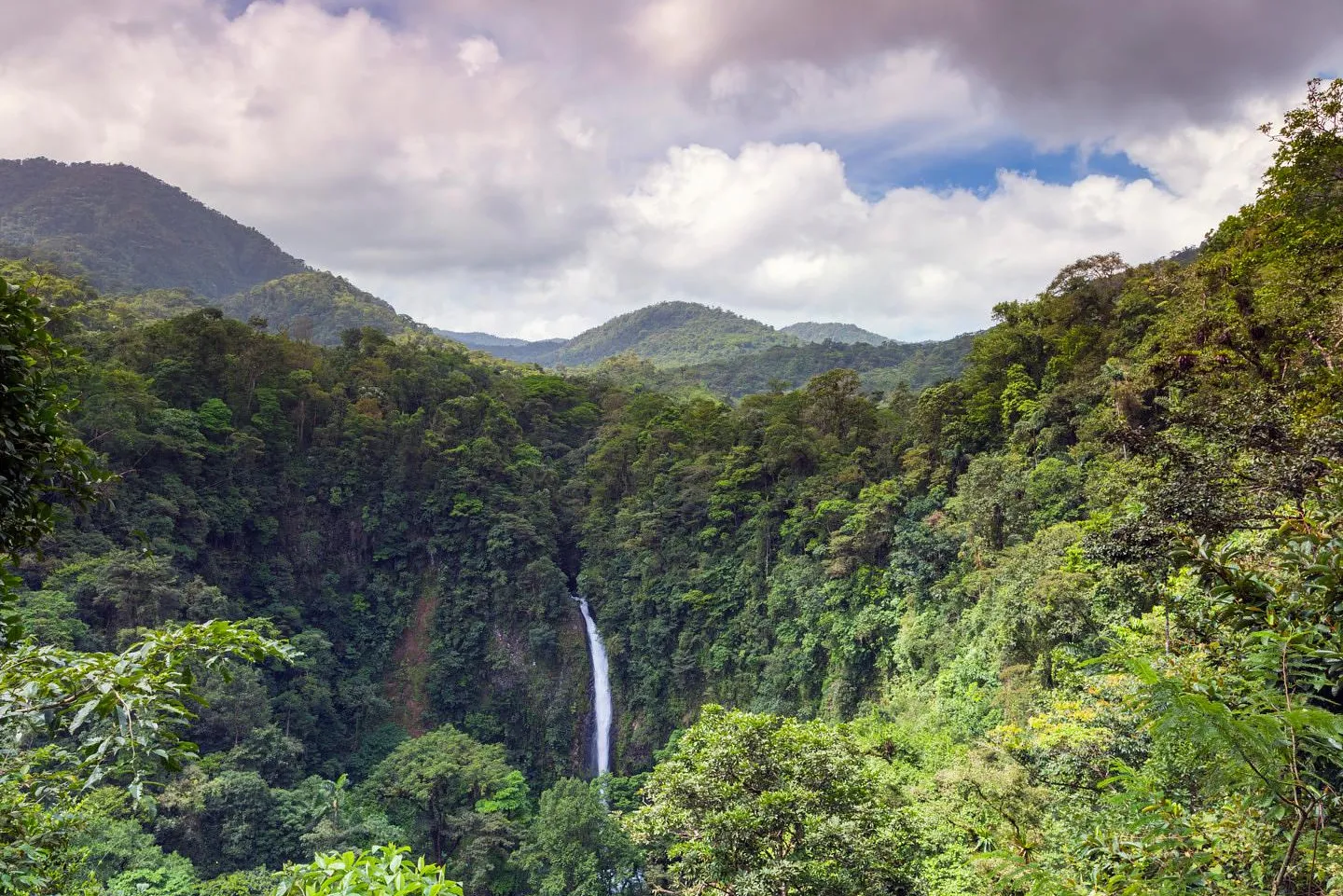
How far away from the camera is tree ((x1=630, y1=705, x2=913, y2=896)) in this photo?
22.4 ft

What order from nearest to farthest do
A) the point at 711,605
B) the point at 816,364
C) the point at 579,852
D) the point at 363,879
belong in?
the point at 363,879, the point at 579,852, the point at 711,605, the point at 816,364

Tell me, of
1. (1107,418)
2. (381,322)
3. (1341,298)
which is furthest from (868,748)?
(381,322)

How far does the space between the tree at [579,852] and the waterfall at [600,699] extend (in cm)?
805

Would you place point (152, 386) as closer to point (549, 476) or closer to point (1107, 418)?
point (549, 476)

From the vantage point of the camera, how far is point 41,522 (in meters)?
2.75

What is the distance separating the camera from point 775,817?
7.16 metres

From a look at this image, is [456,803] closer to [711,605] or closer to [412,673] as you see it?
[412,673]

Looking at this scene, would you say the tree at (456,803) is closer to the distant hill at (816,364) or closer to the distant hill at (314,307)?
the distant hill at (816,364)

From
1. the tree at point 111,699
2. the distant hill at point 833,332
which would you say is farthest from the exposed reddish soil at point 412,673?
the distant hill at point 833,332

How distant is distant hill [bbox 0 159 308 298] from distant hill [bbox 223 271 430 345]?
17.6 feet

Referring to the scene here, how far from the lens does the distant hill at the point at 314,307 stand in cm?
5472

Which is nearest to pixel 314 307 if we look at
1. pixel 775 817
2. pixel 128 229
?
pixel 128 229

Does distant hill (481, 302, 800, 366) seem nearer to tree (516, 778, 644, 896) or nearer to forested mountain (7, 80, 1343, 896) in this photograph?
forested mountain (7, 80, 1343, 896)

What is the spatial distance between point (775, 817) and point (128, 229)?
8398cm
